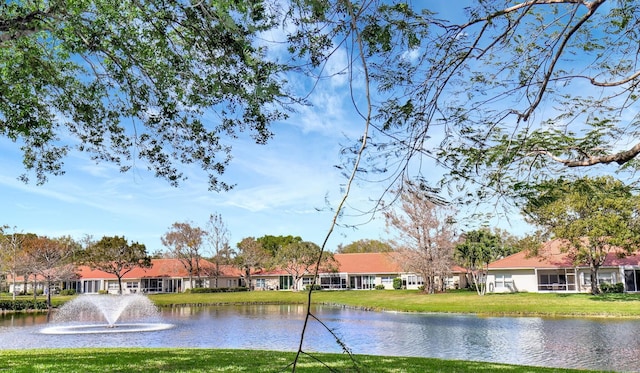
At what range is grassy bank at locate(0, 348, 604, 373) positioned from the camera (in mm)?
9633

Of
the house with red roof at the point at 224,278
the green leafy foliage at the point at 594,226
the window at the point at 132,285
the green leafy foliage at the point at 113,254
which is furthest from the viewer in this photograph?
the window at the point at 132,285

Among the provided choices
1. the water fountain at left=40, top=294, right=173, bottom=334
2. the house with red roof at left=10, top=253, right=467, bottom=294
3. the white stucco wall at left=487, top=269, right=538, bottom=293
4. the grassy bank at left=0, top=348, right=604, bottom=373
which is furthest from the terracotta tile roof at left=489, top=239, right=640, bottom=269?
the grassy bank at left=0, top=348, right=604, bottom=373

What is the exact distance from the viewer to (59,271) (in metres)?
46.2

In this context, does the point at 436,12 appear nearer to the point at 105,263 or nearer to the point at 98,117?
the point at 98,117

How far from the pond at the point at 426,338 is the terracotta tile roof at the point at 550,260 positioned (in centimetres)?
1612

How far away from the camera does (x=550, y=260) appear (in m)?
42.5

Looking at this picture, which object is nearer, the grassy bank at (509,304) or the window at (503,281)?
the grassy bank at (509,304)

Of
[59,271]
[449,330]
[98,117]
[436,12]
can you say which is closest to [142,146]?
[98,117]

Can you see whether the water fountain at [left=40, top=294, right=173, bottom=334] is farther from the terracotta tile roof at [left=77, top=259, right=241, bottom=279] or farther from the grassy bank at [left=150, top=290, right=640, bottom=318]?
the terracotta tile roof at [left=77, top=259, right=241, bottom=279]

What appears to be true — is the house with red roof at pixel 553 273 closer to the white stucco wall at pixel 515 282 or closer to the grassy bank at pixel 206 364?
the white stucco wall at pixel 515 282

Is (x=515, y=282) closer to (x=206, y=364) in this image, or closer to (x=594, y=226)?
(x=594, y=226)

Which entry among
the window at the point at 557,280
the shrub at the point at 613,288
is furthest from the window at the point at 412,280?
the shrub at the point at 613,288

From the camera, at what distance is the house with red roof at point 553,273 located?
4000 centimetres

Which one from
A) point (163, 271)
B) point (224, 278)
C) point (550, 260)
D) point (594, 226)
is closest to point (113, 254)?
point (163, 271)
